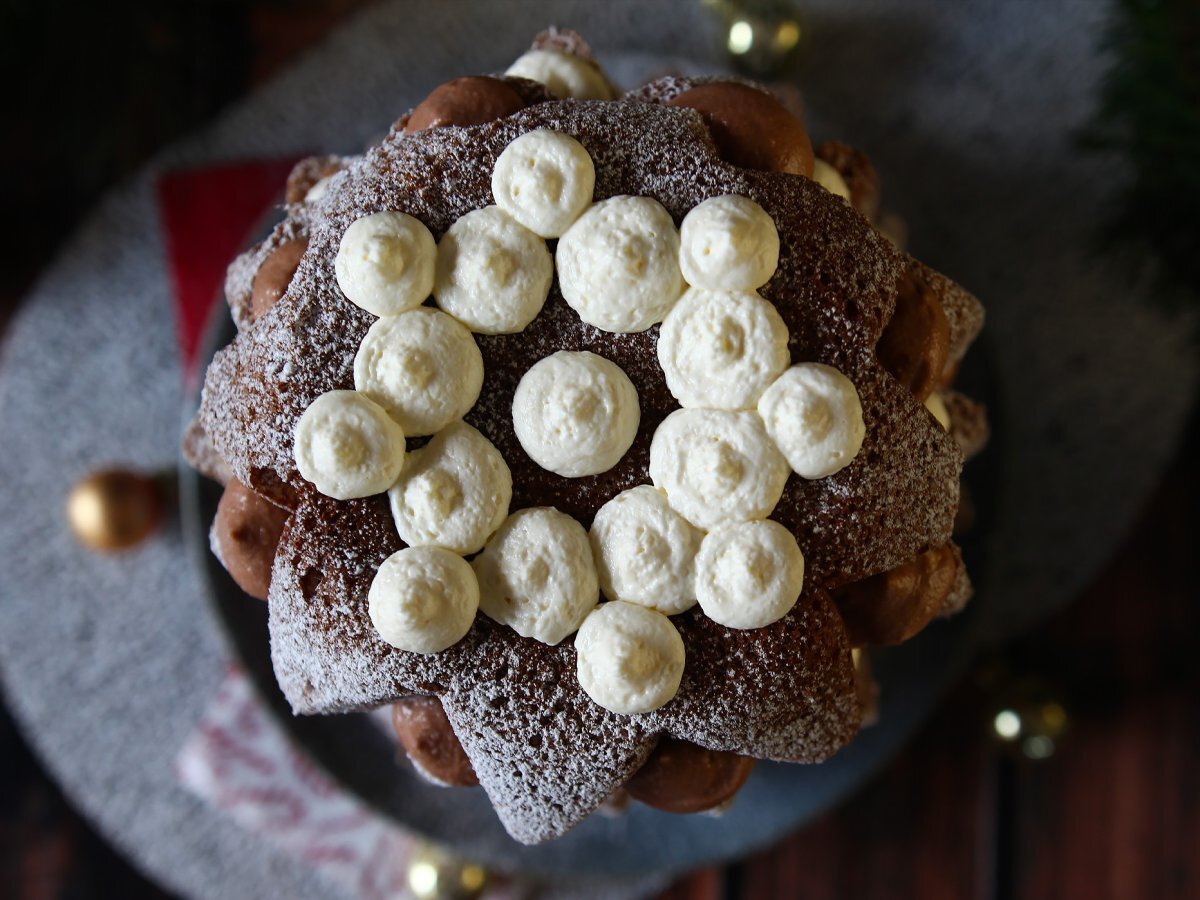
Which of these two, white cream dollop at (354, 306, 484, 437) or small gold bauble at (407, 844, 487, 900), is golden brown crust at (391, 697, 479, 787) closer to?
white cream dollop at (354, 306, 484, 437)

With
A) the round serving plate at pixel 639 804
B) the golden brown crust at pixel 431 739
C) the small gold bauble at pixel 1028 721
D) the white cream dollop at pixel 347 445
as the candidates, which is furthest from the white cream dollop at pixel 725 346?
the small gold bauble at pixel 1028 721

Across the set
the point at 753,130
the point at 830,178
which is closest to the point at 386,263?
the point at 753,130

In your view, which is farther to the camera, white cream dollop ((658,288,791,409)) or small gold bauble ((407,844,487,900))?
small gold bauble ((407,844,487,900))

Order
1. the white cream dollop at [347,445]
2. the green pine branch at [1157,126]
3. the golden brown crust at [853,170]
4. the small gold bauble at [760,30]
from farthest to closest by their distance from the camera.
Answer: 1. the small gold bauble at [760,30]
2. the green pine branch at [1157,126]
3. the golden brown crust at [853,170]
4. the white cream dollop at [347,445]

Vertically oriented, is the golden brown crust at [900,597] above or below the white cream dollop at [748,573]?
below

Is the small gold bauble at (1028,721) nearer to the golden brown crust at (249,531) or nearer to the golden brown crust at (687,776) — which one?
the golden brown crust at (687,776)

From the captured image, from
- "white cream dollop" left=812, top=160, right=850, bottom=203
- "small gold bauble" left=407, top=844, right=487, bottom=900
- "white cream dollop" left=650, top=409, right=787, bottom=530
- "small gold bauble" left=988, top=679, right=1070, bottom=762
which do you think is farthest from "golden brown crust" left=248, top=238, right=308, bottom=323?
"small gold bauble" left=988, top=679, right=1070, bottom=762

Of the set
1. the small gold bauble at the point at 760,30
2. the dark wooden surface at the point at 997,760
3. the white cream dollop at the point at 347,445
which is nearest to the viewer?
the white cream dollop at the point at 347,445

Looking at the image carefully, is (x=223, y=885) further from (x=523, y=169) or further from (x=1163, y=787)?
(x=1163, y=787)
